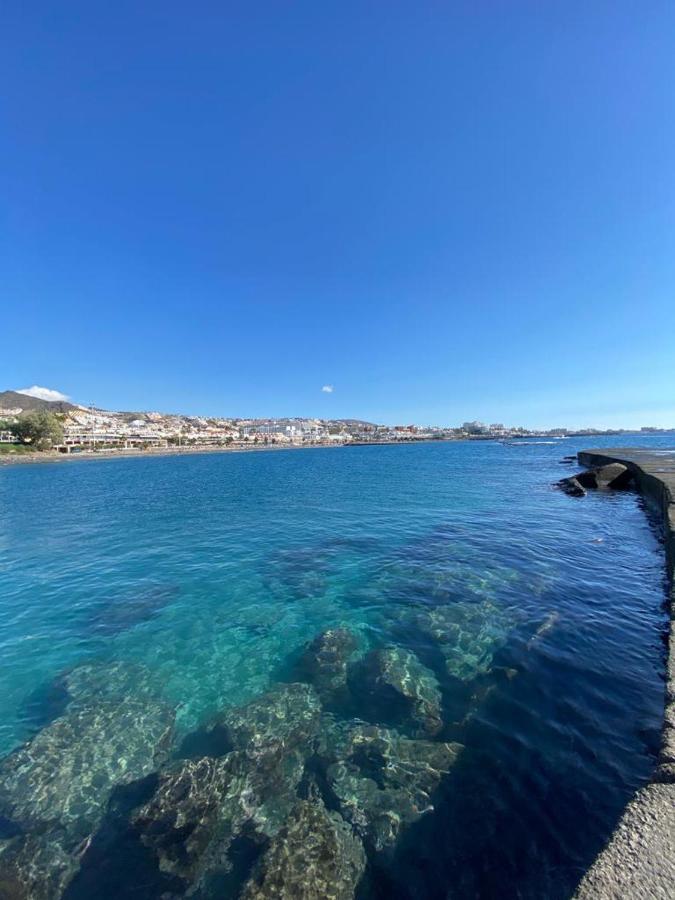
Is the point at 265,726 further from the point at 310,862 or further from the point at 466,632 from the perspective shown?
the point at 466,632

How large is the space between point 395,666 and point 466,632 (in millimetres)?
1960

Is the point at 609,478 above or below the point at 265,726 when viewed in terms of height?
above

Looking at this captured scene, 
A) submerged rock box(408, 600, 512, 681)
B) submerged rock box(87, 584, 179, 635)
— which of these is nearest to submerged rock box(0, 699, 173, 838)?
submerged rock box(87, 584, 179, 635)

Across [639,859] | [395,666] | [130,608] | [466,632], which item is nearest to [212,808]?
[395,666]

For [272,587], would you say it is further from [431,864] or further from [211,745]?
[431,864]

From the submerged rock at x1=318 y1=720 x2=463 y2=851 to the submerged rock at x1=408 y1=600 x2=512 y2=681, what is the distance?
6.03 feet

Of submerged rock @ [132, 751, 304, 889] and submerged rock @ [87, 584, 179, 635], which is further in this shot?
submerged rock @ [87, 584, 179, 635]

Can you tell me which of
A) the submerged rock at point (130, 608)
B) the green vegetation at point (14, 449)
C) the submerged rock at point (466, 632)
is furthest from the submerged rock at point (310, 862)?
the green vegetation at point (14, 449)

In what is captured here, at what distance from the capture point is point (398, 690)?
6184 mm

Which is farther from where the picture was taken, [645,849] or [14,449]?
[14,449]

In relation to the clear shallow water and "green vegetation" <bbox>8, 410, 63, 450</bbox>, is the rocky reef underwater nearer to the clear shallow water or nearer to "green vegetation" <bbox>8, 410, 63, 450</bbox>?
the clear shallow water

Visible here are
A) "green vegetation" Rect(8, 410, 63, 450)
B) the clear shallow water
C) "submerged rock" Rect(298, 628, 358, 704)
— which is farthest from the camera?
"green vegetation" Rect(8, 410, 63, 450)

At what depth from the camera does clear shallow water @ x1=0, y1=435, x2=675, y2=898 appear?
3.89m

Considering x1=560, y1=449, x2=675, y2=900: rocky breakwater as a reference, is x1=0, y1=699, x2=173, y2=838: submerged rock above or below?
below
